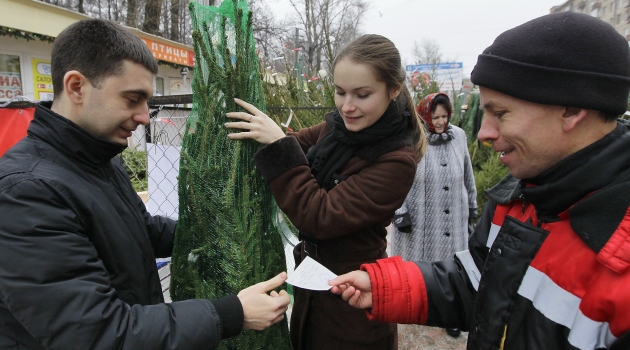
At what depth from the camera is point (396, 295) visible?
141 centimetres

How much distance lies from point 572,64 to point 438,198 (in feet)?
8.09

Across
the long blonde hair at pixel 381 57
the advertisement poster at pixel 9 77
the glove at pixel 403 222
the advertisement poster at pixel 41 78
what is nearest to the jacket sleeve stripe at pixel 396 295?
the long blonde hair at pixel 381 57

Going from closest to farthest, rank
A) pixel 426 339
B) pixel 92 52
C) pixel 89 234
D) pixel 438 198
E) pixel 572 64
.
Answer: pixel 572 64, pixel 89 234, pixel 92 52, pixel 438 198, pixel 426 339

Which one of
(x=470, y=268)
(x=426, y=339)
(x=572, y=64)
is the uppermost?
(x=572, y=64)

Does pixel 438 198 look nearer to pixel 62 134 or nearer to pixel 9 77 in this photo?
pixel 62 134

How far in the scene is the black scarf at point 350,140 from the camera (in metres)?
1.51

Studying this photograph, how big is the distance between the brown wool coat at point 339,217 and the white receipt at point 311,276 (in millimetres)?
116

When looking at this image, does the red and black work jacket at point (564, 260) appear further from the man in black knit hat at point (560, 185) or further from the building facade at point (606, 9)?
the building facade at point (606, 9)

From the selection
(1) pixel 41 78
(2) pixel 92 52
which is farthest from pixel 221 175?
(1) pixel 41 78

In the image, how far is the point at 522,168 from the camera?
106 cm

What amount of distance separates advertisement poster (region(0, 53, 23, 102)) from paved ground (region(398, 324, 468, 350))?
28.9ft

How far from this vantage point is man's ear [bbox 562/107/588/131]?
3.13 ft

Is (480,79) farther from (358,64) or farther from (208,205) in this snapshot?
(208,205)

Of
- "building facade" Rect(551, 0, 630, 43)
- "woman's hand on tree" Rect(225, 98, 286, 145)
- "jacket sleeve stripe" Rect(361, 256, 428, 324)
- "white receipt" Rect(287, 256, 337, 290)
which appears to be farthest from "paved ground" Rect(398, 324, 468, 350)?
"building facade" Rect(551, 0, 630, 43)
